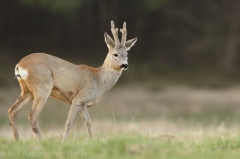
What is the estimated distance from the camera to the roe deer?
10.1 m

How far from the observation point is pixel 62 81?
1056cm

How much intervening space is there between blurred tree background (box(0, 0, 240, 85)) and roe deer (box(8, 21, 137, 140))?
17.3 meters

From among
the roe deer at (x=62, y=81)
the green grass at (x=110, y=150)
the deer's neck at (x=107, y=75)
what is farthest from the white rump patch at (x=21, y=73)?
the green grass at (x=110, y=150)

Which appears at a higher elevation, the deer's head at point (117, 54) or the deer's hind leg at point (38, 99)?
the deer's head at point (117, 54)

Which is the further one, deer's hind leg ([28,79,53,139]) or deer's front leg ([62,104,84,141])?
deer's front leg ([62,104,84,141])

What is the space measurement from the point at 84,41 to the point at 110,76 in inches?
835

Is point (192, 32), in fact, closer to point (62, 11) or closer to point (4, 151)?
point (62, 11)

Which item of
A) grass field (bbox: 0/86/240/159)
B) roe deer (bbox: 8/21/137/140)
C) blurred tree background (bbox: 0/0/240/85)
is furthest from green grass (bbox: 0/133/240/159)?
blurred tree background (bbox: 0/0/240/85)

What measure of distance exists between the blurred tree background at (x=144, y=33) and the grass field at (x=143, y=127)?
3.48 m

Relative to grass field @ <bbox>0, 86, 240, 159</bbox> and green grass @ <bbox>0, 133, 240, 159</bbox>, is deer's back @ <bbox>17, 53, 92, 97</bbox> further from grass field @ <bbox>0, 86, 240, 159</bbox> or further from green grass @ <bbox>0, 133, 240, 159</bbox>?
green grass @ <bbox>0, 133, 240, 159</bbox>

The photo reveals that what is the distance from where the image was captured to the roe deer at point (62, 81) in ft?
33.2

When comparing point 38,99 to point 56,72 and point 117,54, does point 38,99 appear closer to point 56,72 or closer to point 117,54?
point 56,72

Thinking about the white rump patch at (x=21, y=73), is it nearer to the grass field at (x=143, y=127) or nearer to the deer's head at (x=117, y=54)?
the grass field at (x=143, y=127)

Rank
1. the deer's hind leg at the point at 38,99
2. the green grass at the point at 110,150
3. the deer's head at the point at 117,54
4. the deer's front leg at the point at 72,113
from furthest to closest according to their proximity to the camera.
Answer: the deer's head at the point at 117,54 → the deer's front leg at the point at 72,113 → the deer's hind leg at the point at 38,99 → the green grass at the point at 110,150
